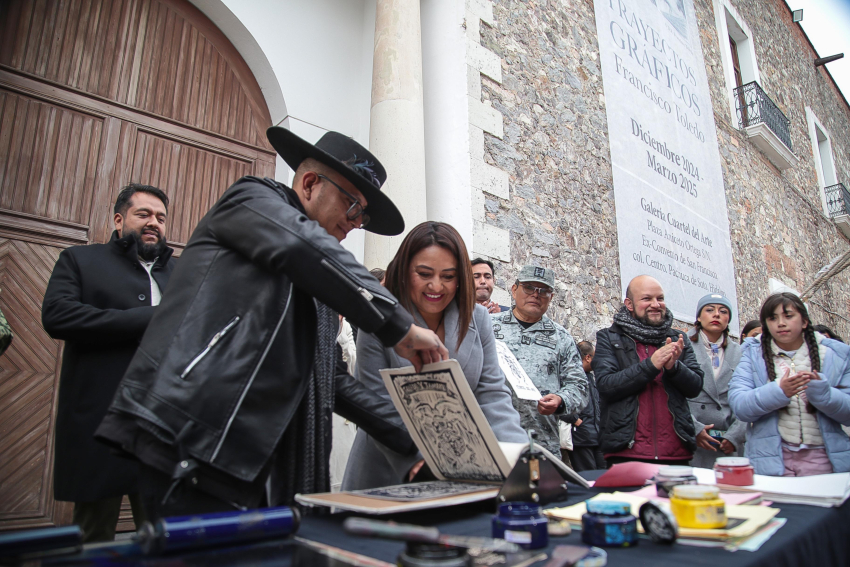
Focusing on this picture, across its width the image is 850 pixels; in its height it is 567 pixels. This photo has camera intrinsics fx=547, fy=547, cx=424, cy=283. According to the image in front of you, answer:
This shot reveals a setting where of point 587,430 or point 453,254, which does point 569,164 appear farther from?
point 453,254

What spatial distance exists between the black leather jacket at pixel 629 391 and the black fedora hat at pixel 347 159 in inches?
76.6

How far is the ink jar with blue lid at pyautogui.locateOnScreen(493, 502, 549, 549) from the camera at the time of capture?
0.80 metres

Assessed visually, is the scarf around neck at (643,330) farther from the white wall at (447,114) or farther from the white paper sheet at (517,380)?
the white wall at (447,114)

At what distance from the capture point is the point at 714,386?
361 cm

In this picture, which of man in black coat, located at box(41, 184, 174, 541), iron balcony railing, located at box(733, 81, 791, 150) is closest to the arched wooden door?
man in black coat, located at box(41, 184, 174, 541)

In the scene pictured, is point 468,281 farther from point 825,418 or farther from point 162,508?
point 825,418

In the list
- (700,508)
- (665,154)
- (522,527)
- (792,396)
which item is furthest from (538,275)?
(665,154)

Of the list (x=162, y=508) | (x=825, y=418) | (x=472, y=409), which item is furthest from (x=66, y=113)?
(x=825, y=418)

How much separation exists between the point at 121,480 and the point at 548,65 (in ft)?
19.5

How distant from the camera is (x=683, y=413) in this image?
303 centimetres

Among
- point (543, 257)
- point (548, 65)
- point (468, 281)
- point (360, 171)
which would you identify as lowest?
point (468, 281)

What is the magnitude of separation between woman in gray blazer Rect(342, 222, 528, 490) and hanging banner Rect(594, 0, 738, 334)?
535 cm

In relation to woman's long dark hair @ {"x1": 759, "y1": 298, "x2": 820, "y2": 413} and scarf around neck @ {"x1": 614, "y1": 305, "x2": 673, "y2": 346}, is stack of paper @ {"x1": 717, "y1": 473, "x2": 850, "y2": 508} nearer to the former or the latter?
woman's long dark hair @ {"x1": 759, "y1": 298, "x2": 820, "y2": 413}

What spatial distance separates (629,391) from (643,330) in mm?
419
